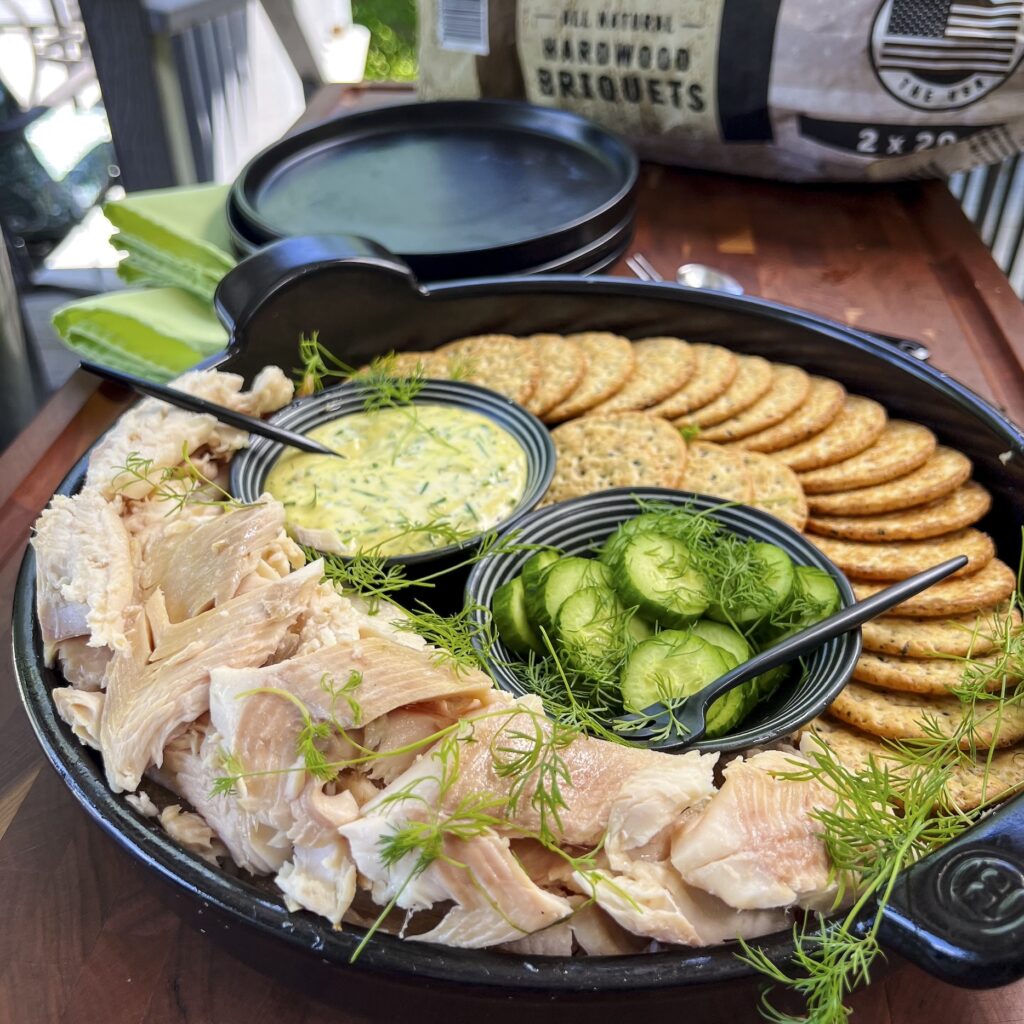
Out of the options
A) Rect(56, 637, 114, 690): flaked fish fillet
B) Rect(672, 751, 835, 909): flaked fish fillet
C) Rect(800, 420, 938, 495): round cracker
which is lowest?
Rect(800, 420, 938, 495): round cracker

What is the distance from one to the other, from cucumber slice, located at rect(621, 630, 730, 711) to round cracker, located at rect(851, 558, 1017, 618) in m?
0.46

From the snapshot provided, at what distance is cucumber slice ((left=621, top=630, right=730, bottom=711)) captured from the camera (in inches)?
57.4

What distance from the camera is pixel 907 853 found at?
45.9 inches

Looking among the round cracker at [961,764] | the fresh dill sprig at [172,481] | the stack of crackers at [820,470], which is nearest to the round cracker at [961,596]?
the stack of crackers at [820,470]

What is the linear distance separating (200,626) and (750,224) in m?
2.78

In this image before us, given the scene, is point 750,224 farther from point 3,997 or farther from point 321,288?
point 3,997

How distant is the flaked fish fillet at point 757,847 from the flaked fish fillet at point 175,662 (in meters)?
0.59

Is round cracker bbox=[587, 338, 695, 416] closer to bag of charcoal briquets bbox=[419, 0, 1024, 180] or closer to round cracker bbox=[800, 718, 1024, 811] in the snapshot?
round cracker bbox=[800, 718, 1024, 811]

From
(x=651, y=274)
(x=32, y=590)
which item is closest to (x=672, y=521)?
(x=32, y=590)

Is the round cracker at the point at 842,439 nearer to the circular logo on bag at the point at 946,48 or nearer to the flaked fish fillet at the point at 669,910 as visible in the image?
the flaked fish fillet at the point at 669,910

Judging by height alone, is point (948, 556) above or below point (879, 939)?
below

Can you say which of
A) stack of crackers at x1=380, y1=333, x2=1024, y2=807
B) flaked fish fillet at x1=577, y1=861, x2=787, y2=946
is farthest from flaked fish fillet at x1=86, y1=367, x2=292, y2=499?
flaked fish fillet at x1=577, y1=861, x2=787, y2=946

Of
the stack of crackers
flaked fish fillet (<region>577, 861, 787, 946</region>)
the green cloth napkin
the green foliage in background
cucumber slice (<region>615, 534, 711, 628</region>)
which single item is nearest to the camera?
flaked fish fillet (<region>577, 861, 787, 946</region>)

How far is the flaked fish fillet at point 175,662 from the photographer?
1.24 metres
